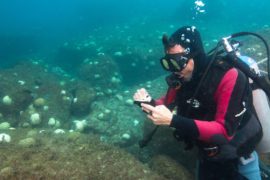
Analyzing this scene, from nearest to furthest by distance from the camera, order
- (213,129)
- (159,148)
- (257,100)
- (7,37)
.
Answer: (213,129)
(257,100)
(159,148)
(7,37)

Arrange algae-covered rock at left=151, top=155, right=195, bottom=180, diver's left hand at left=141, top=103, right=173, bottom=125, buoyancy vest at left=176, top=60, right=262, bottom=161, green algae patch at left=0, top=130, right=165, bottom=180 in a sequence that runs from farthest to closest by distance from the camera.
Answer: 1. algae-covered rock at left=151, top=155, right=195, bottom=180
2. green algae patch at left=0, top=130, right=165, bottom=180
3. buoyancy vest at left=176, top=60, right=262, bottom=161
4. diver's left hand at left=141, top=103, right=173, bottom=125

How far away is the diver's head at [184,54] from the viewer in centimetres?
269

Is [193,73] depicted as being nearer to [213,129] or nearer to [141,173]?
[213,129]

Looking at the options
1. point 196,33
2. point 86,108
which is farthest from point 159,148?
point 86,108

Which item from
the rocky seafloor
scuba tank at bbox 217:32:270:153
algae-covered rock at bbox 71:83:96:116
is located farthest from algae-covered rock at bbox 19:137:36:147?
algae-covered rock at bbox 71:83:96:116

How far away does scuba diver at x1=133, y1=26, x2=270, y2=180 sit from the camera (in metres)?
2.28

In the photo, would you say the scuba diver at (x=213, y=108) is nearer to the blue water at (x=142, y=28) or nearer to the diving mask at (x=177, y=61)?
the diving mask at (x=177, y=61)

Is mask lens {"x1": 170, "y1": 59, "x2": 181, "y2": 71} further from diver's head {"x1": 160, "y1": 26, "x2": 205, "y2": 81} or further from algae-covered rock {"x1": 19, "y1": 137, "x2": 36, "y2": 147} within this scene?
algae-covered rock {"x1": 19, "y1": 137, "x2": 36, "y2": 147}

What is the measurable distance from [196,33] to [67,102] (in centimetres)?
933

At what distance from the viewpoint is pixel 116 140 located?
324 inches

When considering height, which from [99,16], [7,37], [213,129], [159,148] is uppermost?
[99,16]

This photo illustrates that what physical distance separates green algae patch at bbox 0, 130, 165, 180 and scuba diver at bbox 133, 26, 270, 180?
1.53 m

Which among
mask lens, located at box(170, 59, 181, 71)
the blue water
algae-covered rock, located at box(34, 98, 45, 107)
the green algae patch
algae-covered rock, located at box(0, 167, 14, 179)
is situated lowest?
the green algae patch

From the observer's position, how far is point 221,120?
7.51 feet
